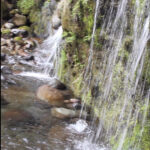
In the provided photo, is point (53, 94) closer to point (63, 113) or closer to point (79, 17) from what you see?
point (63, 113)

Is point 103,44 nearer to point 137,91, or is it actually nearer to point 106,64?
point 106,64

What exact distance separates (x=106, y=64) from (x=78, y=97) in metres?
1.68

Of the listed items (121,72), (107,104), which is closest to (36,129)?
(107,104)

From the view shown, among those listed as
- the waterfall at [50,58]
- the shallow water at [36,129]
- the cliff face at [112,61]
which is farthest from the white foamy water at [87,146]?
the waterfall at [50,58]

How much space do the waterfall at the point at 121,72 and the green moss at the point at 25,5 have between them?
10.4 m

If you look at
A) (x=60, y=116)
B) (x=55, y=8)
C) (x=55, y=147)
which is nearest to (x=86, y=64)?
(x=60, y=116)

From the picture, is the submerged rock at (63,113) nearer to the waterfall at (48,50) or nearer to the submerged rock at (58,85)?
the submerged rock at (58,85)

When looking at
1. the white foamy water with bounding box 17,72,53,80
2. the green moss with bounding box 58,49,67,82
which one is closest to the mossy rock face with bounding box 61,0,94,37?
the green moss with bounding box 58,49,67,82

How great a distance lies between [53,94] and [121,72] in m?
2.57

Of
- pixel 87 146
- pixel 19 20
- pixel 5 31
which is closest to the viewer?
pixel 87 146

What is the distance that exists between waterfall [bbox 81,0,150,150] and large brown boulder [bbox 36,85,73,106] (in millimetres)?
1133

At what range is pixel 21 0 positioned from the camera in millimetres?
15219

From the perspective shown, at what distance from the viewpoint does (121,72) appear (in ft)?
16.2

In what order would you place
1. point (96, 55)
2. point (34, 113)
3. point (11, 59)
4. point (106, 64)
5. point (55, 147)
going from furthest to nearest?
point (11, 59) < point (96, 55) < point (106, 64) < point (34, 113) < point (55, 147)
